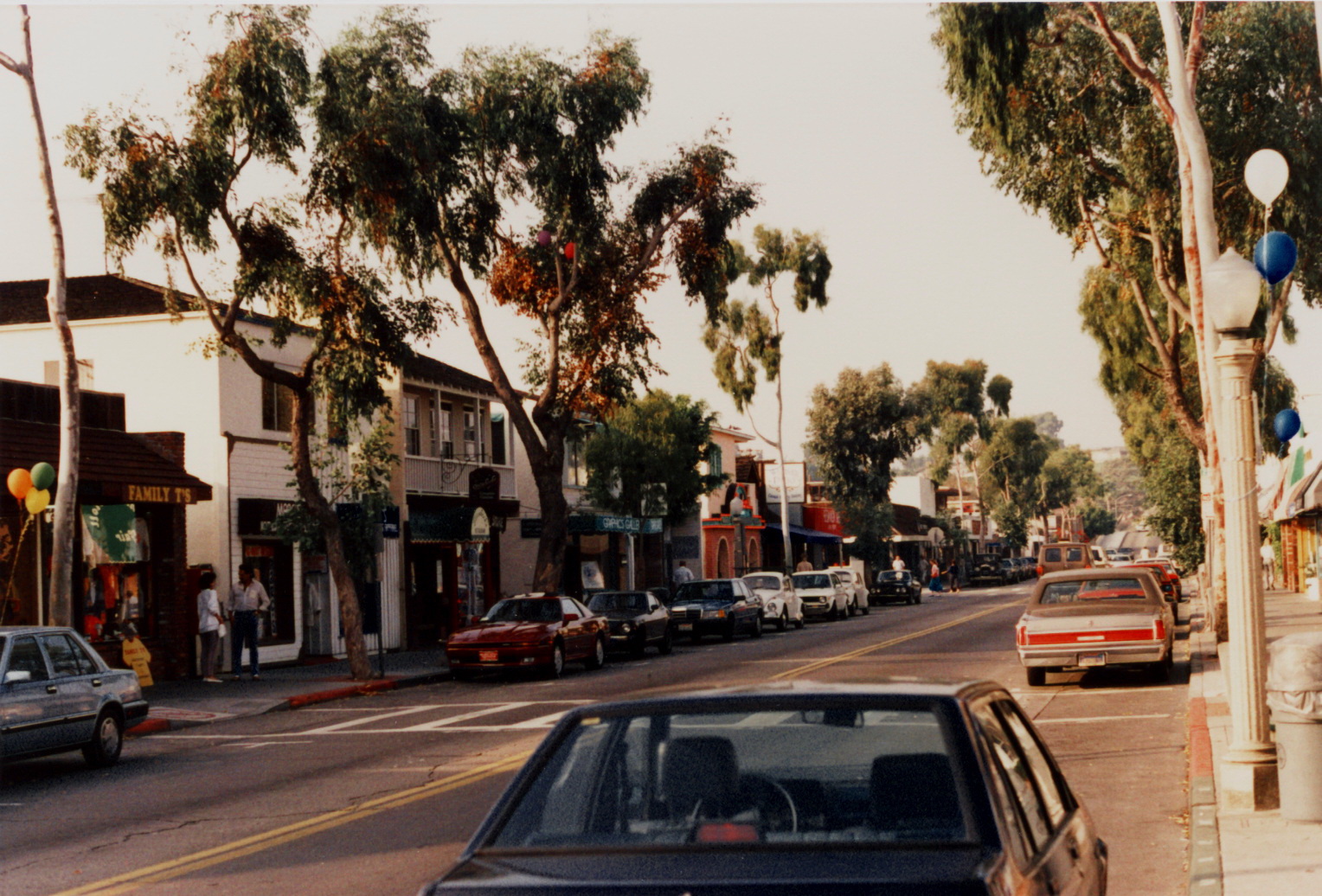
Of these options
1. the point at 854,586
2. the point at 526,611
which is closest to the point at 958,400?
the point at 854,586

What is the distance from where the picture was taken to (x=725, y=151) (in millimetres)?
31578

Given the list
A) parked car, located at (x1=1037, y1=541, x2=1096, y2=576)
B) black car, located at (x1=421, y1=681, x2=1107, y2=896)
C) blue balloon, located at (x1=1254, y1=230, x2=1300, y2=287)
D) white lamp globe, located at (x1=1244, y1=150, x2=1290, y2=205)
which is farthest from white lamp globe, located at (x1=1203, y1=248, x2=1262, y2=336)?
parked car, located at (x1=1037, y1=541, x2=1096, y2=576)

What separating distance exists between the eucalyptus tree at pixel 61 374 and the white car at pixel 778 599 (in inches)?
939

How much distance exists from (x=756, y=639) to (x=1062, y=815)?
A: 31.8 m

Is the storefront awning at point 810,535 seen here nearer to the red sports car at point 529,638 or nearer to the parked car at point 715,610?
the parked car at point 715,610

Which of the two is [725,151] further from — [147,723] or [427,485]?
[147,723]

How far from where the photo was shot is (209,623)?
25.1 meters

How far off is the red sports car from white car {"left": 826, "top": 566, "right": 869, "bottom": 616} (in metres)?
24.1

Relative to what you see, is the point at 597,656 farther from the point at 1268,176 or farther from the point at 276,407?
the point at 1268,176

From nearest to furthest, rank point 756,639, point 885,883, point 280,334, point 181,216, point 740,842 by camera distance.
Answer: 1. point 885,883
2. point 740,842
3. point 181,216
4. point 280,334
5. point 756,639

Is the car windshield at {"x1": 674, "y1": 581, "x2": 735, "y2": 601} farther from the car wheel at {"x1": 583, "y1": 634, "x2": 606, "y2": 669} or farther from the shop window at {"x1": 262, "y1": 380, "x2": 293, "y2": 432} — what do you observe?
the shop window at {"x1": 262, "y1": 380, "x2": 293, "y2": 432}

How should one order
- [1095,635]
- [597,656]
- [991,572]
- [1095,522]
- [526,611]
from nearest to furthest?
[1095,635], [526,611], [597,656], [991,572], [1095,522]

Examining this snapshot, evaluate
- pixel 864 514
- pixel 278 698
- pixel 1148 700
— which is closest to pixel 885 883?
pixel 1148 700

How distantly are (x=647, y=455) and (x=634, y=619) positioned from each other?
1426cm
